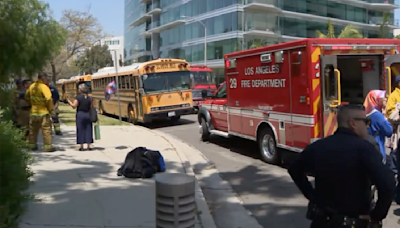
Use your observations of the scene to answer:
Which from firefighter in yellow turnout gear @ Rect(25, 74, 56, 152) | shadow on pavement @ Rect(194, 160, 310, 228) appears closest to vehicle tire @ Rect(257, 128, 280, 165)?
shadow on pavement @ Rect(194, 160, 310, 228)

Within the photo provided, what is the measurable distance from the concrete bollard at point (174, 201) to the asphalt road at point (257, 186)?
1.41m

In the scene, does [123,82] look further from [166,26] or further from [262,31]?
[166,26]

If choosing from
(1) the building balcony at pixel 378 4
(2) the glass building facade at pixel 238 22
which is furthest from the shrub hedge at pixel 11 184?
(1) the building balcony at pixel 378 4

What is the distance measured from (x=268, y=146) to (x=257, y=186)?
201 cm

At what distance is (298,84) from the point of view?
322 inches

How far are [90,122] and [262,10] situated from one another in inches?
1685

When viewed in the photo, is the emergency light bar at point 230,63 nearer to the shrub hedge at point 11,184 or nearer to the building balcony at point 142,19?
the shrub hedge at point 11,184

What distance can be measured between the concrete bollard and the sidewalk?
33.3 inches

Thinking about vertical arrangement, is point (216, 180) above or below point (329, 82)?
below

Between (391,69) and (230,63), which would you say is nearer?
(391,69)

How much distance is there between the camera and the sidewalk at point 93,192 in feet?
18.2

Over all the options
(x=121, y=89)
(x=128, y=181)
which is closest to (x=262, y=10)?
(x=121, y=89)

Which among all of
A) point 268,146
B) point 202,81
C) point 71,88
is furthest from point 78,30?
point 268,146

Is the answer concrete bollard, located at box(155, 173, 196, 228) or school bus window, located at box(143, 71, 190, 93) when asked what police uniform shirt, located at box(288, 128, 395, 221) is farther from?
school bus window, located at box(143, 71, 190, 93)
